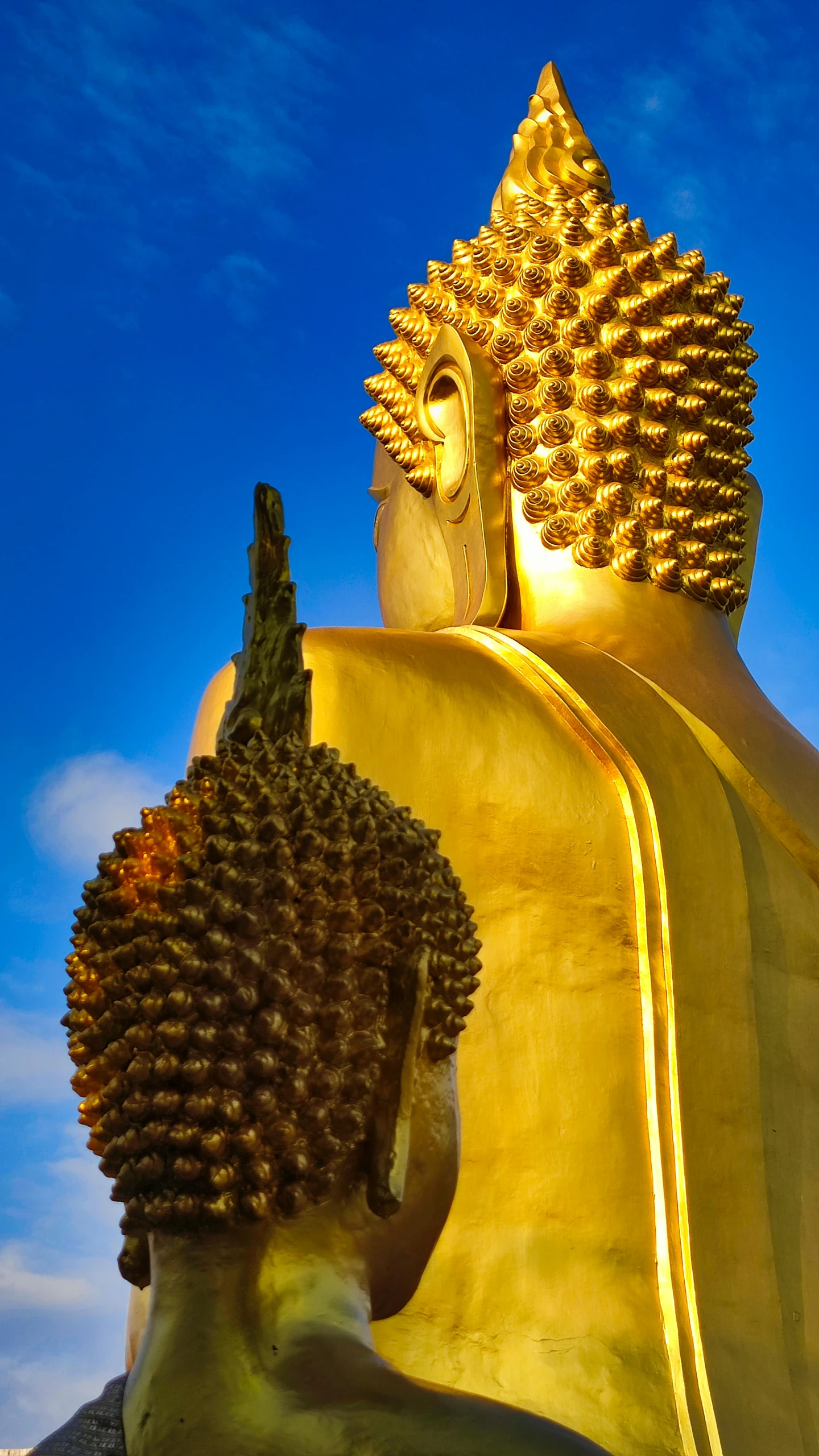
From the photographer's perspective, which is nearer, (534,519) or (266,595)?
(266,595)

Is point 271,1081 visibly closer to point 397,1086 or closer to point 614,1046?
point 397,1086

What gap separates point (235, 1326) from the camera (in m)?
1.63

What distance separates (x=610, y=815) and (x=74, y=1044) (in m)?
2.18

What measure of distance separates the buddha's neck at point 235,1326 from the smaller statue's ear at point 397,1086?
0.07 m

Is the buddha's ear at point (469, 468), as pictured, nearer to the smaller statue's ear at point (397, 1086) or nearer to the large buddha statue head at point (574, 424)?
the large buddha statue head at point (574, 424)


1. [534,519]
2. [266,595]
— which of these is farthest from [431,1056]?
[534,519]

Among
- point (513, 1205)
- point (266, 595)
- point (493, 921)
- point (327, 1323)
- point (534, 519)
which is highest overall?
point (534, 519)

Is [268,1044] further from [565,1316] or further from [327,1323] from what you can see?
[565,1316]

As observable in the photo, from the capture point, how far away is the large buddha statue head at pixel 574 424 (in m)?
4.64

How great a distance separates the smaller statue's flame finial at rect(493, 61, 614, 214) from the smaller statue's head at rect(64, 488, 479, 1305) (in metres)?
3.57

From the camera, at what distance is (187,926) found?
1.74m

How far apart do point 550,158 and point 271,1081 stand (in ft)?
13.8

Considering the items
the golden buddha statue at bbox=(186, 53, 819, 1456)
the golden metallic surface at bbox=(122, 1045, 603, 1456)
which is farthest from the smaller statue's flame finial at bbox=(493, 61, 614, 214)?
the golden metallic surface at bbox=(122, 1045, 603, 1456)

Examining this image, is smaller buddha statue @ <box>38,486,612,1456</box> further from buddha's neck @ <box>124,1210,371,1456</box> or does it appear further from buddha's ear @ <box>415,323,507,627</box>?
buddha's ear @ <box>415,323,507,627</box>
